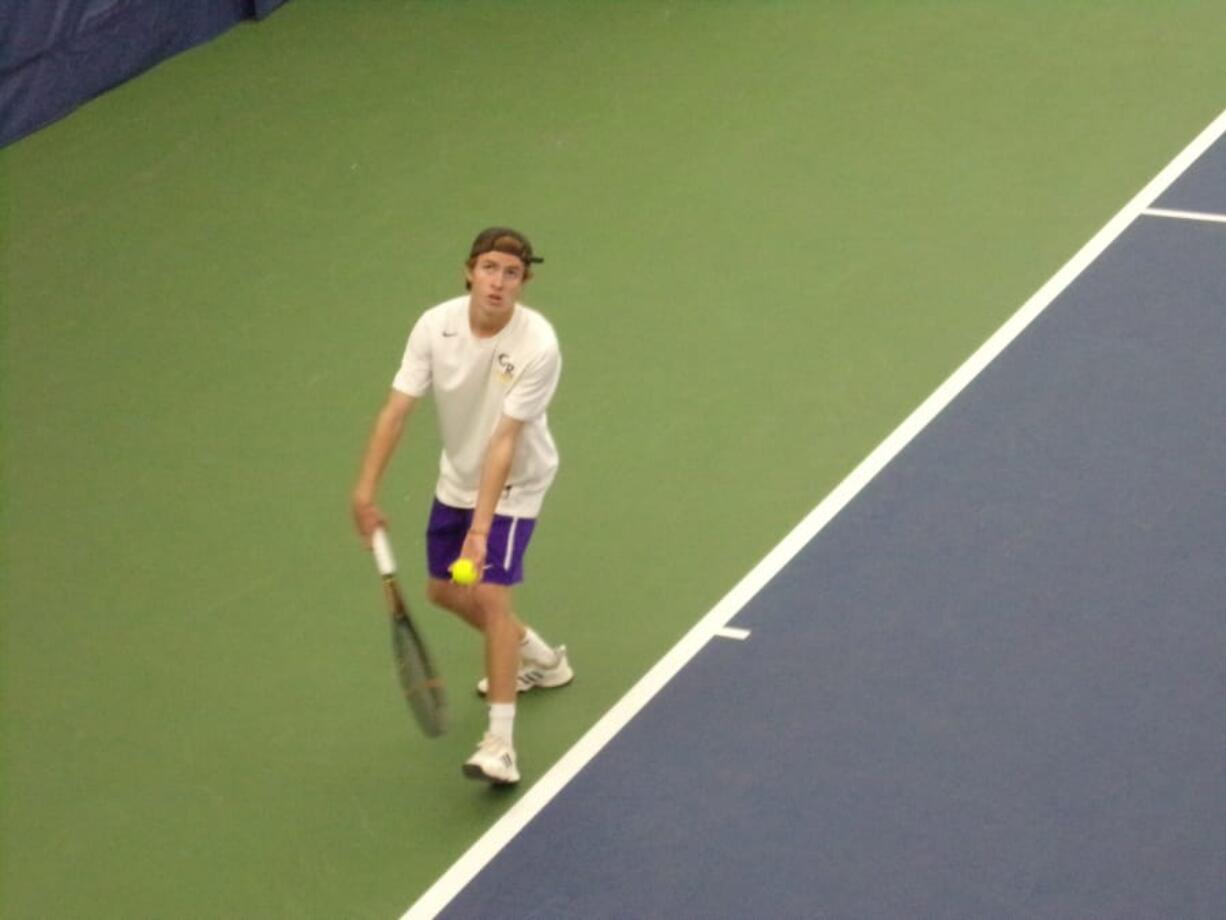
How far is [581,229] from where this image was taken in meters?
10.2

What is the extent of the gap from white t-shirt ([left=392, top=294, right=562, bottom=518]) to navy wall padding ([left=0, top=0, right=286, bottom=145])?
228 inches

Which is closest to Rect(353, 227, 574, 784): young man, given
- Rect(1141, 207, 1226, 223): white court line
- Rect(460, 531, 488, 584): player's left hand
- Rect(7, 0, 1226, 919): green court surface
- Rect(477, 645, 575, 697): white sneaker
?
Rect(460, 531, 488, 584): player's left hand

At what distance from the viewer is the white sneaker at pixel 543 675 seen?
22.7 ft

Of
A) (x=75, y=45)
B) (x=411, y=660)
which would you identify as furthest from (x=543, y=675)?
(x=75, y=45)

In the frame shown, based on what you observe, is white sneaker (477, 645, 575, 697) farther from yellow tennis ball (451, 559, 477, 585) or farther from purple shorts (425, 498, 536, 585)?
yellow tennis ball (451, 559, 477, 585)

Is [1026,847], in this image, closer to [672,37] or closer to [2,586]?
[2,586]

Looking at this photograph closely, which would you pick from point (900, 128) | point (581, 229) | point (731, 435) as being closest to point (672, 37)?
point (900, 128)

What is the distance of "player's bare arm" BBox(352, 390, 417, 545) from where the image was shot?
628 centimetres

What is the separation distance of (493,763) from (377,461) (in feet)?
3.01

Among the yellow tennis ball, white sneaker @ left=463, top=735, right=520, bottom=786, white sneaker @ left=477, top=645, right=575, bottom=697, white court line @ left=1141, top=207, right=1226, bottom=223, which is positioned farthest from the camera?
white court line @ left=1141, top=207, right=1226, bottom=223

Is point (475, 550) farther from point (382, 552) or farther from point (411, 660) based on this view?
point (411, 660)

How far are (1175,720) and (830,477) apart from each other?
1829mm

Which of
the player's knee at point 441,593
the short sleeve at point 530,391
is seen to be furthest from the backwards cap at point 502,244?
the player's knee at point 441,593

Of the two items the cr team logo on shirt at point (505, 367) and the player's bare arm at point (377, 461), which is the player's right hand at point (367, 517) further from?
the cr team logo on shirt at point (505, 367)
